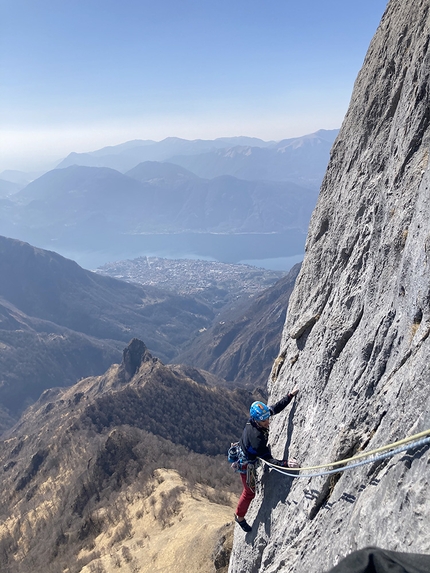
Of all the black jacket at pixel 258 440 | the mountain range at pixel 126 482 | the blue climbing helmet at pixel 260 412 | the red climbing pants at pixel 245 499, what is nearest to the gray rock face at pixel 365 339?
the red climbing pants at pixel 245 499

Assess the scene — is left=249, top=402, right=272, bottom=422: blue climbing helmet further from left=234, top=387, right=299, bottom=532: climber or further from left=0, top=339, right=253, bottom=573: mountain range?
left=0, top=339, right=253, bottom=573: mountain range

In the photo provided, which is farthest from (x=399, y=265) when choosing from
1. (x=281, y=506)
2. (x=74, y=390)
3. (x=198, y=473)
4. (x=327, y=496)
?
(x=74, y=390)

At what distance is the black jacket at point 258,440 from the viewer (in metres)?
10.0

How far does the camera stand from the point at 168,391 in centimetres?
6806

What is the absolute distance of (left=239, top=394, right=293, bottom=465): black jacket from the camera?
10.0 metres

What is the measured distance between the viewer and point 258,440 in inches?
396

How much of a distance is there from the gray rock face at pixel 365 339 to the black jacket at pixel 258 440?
46 cm

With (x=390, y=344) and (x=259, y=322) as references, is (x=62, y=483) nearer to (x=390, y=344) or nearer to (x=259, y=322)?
(x=390, y=344)

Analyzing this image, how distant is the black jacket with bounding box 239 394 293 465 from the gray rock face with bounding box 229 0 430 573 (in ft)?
1.52

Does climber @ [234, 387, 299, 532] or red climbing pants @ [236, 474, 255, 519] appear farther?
red climbing pants @ [236, 474, 255, 519]

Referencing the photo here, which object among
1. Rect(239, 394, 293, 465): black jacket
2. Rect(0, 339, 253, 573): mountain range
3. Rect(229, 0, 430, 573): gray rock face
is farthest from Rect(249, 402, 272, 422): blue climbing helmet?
Rect(0, 339, 253, 573): mountain range

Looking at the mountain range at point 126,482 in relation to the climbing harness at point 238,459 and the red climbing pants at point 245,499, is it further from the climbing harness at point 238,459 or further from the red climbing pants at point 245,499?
the climbing harness at point 238,459

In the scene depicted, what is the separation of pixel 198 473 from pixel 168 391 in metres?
27.3

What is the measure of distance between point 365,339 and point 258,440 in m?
3.79
